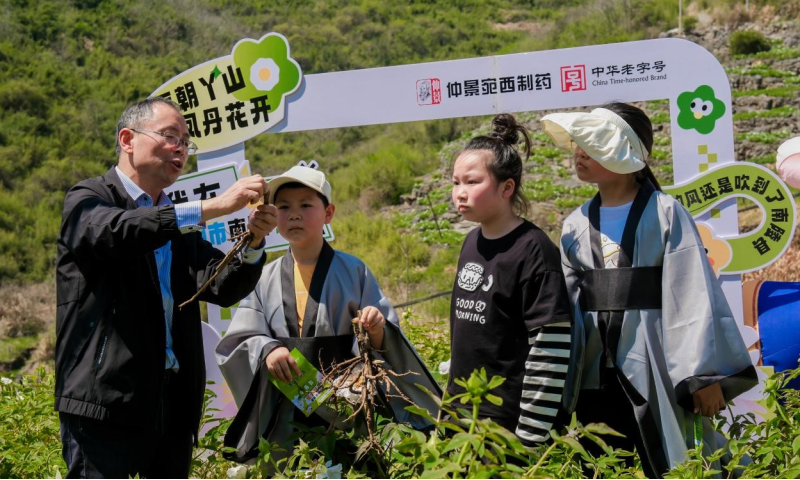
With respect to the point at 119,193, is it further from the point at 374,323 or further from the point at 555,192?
the point at 555,192

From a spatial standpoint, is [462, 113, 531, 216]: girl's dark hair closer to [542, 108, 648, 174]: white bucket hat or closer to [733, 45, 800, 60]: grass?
[542, 108, 648, 174]: white bucket hat

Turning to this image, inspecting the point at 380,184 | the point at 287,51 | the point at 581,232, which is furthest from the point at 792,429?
the point at 380,184

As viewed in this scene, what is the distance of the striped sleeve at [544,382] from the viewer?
7.97ft

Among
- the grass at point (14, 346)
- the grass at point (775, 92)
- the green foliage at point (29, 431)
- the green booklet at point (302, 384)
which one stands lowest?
the grass at point (14, 346)

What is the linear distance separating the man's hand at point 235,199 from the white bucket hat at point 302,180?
1.47ft

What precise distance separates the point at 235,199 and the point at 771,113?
564 inches

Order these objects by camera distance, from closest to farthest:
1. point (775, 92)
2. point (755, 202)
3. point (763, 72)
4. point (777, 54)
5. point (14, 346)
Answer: point (755, 202)
point (14, 346)
point (775, 92)
point (763, 72)
point (777, 54)

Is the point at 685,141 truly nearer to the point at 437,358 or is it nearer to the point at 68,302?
the point at 437,358

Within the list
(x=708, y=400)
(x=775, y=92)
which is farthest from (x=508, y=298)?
(x=775, y=92)

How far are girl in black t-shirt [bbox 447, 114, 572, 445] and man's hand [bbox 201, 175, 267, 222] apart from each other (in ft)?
2.28

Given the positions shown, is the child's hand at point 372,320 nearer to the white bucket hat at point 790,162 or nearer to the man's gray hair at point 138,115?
the man's gray hair at point 138,115

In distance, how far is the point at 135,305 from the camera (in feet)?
7.56

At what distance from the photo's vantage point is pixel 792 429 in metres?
2.58

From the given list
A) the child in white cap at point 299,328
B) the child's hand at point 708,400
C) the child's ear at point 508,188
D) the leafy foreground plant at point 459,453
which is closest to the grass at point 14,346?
the leafy foreground plant at point 459,453
